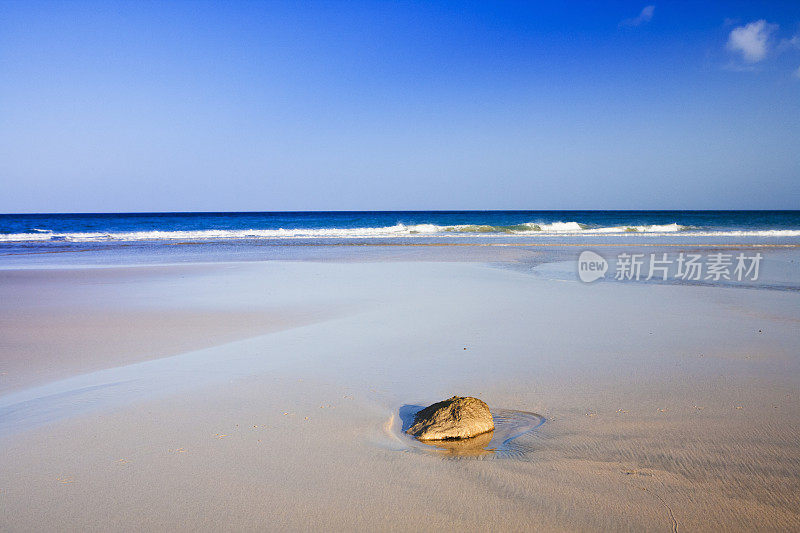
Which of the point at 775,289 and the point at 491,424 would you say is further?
the point at 775,289

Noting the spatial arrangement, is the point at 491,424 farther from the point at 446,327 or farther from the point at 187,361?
the point at 187,361

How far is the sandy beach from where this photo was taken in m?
2.15

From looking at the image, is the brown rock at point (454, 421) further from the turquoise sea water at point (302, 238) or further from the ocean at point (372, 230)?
the ocean at point (372, 230)

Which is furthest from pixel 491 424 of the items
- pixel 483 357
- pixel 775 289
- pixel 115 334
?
pixel 775 289

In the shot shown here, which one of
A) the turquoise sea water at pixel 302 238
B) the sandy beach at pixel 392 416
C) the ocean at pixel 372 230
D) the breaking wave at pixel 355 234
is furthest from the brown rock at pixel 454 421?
the breaking wave at pixel 355 234

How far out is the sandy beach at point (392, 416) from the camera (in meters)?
2.15

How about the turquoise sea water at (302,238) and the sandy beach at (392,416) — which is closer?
the sandy beach at (392,416)

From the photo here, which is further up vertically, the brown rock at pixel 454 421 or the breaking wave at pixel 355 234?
the brown rock at pixel 454 421

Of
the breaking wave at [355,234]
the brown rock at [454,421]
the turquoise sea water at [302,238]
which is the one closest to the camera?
the brown rock at [454,421]

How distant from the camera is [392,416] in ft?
10.4

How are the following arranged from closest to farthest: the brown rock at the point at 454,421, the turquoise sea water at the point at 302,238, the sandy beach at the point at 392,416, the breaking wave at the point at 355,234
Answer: the sandy beach at the point at 392,416
the brown rock at the point at 454,421
the turquoise sea water at the point at 302,238
the breaking wave at the point at 355,234

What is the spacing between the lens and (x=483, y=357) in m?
4.41

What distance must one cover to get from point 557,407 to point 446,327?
2417 mm

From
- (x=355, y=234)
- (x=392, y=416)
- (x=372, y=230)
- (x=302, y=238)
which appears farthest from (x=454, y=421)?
(x=372, y=230)
